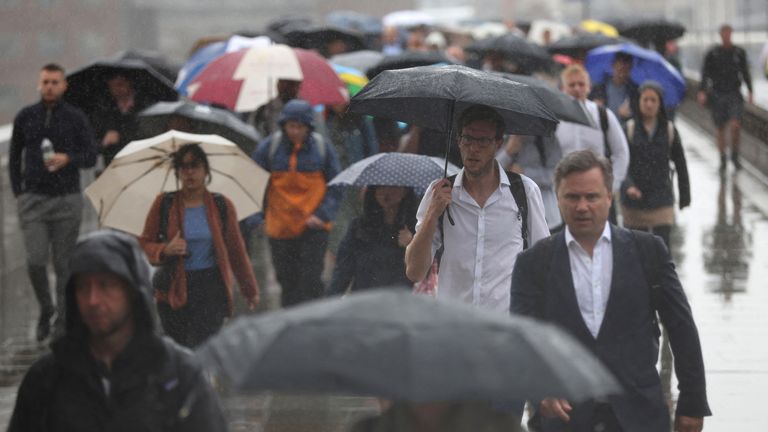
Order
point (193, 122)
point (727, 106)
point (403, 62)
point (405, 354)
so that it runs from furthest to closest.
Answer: point (727, 106) < point (403, 62) < point (193, 122) < point (405, 354)

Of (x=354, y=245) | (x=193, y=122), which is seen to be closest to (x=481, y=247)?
(x=354, y=245)

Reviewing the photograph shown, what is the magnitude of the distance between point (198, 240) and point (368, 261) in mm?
876

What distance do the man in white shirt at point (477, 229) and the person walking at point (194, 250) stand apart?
7.15 feet

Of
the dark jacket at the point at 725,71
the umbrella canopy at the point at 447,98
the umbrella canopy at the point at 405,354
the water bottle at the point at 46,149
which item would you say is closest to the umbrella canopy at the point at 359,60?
the dark jacket at the point at 725,71

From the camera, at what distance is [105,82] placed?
13227 millimetres

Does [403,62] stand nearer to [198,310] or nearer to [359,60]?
[359,60]

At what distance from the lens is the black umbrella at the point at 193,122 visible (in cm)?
1054

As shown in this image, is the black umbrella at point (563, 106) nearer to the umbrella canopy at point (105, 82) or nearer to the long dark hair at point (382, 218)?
the long dark hair at point (382, 218)

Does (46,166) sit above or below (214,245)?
below

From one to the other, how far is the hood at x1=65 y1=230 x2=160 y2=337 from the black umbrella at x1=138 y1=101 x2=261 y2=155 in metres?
6.10

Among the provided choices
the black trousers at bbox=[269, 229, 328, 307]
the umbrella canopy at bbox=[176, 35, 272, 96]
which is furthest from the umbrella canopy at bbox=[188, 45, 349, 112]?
the black trousers at bbox=[269, 229, 328, 307]

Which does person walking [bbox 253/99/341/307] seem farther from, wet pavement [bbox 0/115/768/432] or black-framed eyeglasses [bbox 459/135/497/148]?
black-framed eyeglasses [bbox 459/135/497/148]

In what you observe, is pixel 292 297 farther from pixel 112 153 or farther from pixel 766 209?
pixel 766 209

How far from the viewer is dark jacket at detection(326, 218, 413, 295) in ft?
29.1
